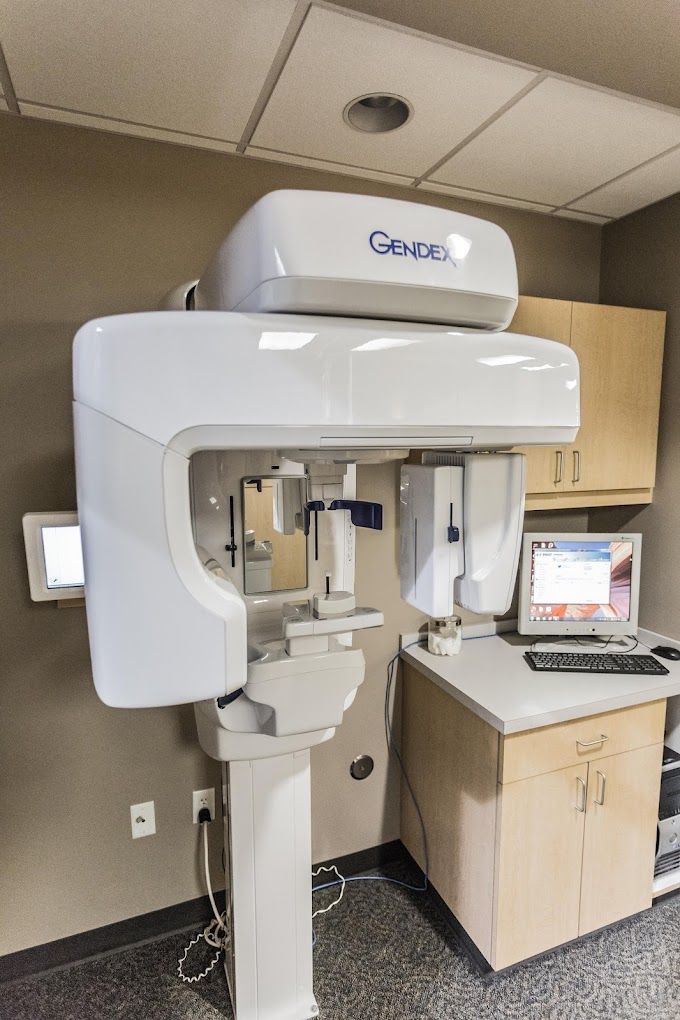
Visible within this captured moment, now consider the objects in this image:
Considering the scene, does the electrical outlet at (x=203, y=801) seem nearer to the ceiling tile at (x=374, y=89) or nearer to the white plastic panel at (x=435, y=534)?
the white plastic panel at (x=435, y=534)

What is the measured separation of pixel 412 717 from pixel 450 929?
2.11 ft

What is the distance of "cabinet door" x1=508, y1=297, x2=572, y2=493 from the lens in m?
1.87

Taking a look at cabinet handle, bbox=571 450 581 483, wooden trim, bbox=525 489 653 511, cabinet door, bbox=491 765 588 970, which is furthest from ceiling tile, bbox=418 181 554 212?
cabinet door, bbox=491 765 588 970

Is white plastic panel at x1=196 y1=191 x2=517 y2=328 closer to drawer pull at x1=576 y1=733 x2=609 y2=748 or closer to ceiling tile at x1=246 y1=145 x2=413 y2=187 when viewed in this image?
ceiling tile at x1=246 y1=145 x2=413 y2=187

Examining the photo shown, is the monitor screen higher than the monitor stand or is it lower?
higher

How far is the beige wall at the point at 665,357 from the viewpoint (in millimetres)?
2045

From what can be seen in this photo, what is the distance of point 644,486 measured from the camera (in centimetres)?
213

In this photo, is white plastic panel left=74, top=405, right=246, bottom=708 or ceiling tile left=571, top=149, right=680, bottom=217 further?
ceiling tile left=571, top=149, right=680, bottom=217

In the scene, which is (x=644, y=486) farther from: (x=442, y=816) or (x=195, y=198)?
(x=195, y=198)

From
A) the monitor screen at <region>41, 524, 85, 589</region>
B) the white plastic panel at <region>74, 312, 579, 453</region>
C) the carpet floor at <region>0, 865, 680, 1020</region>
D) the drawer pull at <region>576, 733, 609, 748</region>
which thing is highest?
the white plastic panel at <region>74, 312, 579, 453</region>

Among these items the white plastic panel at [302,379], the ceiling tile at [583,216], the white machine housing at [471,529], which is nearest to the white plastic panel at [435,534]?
the white machine housing at [471,529]

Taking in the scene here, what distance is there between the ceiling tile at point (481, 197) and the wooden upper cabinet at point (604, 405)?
415mm

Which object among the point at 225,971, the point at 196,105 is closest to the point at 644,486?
the point at 196,105

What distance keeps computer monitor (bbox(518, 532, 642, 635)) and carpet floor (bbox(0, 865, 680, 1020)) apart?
3.17 feet
